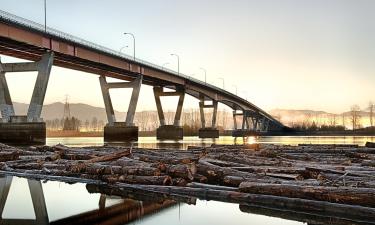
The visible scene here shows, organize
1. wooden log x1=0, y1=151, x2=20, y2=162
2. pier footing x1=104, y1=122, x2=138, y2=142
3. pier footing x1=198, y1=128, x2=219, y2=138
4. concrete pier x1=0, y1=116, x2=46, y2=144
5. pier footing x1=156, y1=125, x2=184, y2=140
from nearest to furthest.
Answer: wooden log x1=0, y1=151, x2=20, y2=162 < concrete pier x1=0, y1=116, x2=46, y2=144 < pier footing x1=104, y1=122, x2=138, y2=142 < pier footing x1=156, y1=125, x2=184, y2=140 < pier footing x1=198, y1=128, x2=219, y2=138

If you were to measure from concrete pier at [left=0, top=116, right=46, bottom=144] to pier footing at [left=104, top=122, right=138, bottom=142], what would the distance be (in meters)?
27.2

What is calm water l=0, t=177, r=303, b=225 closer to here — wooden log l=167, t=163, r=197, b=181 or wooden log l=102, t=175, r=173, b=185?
wooden log l=102, t=175, r=173, b=185

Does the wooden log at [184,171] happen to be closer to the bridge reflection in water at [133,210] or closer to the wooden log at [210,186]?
the wooden log at [210,186]

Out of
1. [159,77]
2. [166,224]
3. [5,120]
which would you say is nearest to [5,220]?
[166,224]

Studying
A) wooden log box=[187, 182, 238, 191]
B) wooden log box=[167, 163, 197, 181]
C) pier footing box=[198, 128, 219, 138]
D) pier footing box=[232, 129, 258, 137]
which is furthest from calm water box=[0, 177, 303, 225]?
pier footing box=[232, 129, 258, 137]

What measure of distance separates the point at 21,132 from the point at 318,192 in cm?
4643

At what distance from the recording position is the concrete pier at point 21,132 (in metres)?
50.9

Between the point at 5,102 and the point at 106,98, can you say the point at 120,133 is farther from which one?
the point at 5,102

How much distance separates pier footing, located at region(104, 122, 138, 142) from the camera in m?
79.1

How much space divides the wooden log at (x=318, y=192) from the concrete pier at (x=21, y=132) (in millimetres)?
Answer: 43587

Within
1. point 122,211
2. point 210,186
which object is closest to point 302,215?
point 210,186

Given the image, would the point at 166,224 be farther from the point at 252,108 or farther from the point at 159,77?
the point at 252,108

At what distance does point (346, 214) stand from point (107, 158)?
12.2 meters

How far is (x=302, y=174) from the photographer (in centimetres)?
1443
